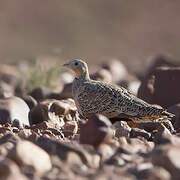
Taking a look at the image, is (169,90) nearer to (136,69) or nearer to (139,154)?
(139,154)

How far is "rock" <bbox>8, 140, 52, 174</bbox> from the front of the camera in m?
6.25

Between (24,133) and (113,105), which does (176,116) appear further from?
(24,133)

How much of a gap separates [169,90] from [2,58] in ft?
53.8

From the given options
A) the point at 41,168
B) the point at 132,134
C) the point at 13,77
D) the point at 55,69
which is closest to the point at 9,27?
the point at 13,77

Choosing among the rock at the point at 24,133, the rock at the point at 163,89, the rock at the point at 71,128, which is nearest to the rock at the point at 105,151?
the rock at the point at 24,133

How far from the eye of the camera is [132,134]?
870 cm

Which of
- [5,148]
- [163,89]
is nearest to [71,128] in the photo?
[5,148]

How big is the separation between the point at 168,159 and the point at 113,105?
3.47 metres

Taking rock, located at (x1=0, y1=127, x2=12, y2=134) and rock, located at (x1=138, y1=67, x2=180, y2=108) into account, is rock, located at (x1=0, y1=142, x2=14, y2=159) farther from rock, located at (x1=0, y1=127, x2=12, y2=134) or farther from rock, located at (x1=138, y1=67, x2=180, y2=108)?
rock, located at (x1=138, y1=67, x2=180, y2=108)

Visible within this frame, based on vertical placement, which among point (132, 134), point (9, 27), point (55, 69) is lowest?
point (132, 134)

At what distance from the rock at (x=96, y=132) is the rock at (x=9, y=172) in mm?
1335

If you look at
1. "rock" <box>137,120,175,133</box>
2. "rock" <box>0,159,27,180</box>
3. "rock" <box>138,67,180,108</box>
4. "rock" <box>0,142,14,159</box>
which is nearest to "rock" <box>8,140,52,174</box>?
"rock" <box>0,159,27,180</box>

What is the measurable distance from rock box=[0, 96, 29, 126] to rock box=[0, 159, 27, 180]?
4.31 meters

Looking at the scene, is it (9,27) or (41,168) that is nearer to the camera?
(41,168)
